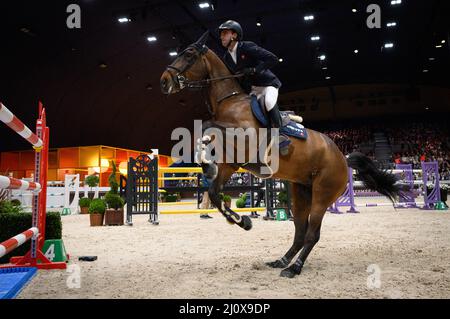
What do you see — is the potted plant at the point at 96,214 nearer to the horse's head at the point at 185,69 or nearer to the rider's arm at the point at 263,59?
the horse's head at the point at 185,69

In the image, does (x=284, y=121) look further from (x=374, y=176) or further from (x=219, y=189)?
(x=374, y=176)

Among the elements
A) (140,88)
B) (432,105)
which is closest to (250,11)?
(140,88)

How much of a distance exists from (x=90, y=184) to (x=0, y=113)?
38.0ft

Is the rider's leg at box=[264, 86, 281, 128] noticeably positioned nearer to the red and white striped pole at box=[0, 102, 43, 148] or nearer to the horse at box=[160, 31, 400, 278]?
the horse at box=[160, 31, 400, 278]

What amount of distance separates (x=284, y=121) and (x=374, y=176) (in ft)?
5.70

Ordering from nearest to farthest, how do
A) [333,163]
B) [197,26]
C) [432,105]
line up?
[333,163]
[197,26]
[432,105]

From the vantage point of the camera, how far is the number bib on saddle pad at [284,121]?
315 cm

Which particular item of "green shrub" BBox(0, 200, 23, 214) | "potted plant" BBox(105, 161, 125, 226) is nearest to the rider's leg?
"green shrub" BBox(0, 200, 23, 214)

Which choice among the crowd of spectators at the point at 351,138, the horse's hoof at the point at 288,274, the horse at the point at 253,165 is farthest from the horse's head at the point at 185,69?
the crowd of spectators at the point at 351,138

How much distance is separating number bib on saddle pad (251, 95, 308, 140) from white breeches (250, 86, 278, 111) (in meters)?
0.05

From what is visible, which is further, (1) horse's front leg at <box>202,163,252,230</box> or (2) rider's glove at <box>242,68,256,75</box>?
(2) rider's glove at <box>242,68,256,75</box>

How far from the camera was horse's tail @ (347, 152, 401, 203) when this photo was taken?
4262 millimetres

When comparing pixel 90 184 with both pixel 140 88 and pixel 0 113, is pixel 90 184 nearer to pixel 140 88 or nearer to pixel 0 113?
pixel 140 88

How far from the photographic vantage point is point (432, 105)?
2736 cm
